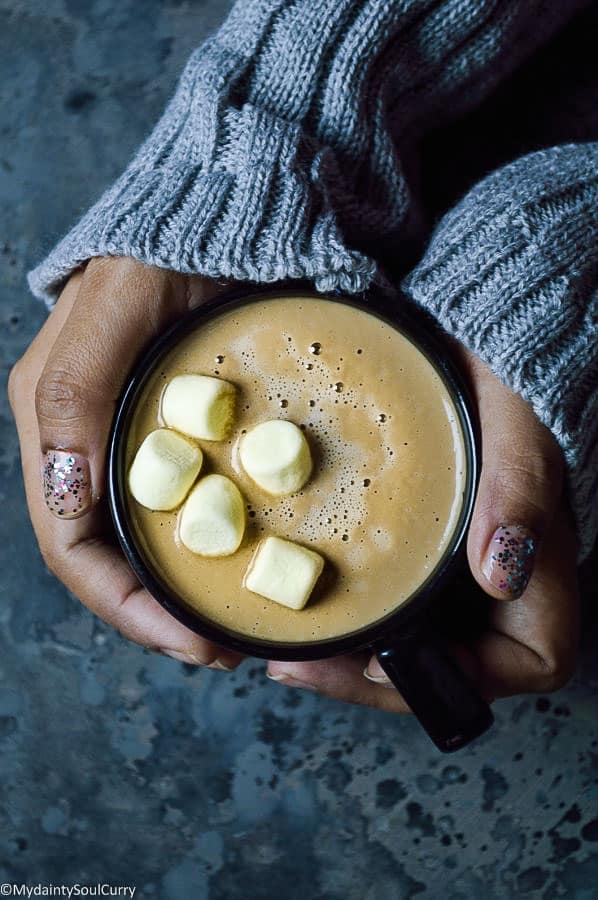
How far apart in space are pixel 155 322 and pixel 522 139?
47 centimetres

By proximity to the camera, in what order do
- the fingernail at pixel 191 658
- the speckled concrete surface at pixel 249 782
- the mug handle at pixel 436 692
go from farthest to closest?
1. the speckled concrete surface at pixel 249 782
2. the fingernail at pixel 191 658
3. the mug handle at pixel 436 692

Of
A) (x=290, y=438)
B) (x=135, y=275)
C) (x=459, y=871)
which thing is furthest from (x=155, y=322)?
(x=459, y=871)

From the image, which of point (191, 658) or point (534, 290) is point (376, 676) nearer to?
point (191, 658)

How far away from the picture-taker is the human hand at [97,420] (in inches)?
25.4

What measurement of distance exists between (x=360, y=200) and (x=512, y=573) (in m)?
0.33

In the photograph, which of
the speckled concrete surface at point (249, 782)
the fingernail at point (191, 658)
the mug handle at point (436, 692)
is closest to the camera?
the mug handle at point (436, 692)

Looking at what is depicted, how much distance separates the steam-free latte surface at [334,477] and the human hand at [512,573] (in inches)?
1.4

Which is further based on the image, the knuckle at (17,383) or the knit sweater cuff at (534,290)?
the knuckle at (17,383)

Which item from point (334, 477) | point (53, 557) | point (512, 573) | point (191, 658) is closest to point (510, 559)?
point (512, 573)

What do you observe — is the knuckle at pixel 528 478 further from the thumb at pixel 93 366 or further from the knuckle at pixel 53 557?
the knuckle at pixel 53 557

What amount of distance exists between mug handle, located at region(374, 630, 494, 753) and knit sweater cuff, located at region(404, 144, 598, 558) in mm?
183

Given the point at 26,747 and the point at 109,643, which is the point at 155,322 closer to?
the point at 109,643

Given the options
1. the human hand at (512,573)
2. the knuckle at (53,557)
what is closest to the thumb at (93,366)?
the knuckle at (53,557)

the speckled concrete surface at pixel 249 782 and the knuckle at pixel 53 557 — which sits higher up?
the knuckle at pixel 53 557
